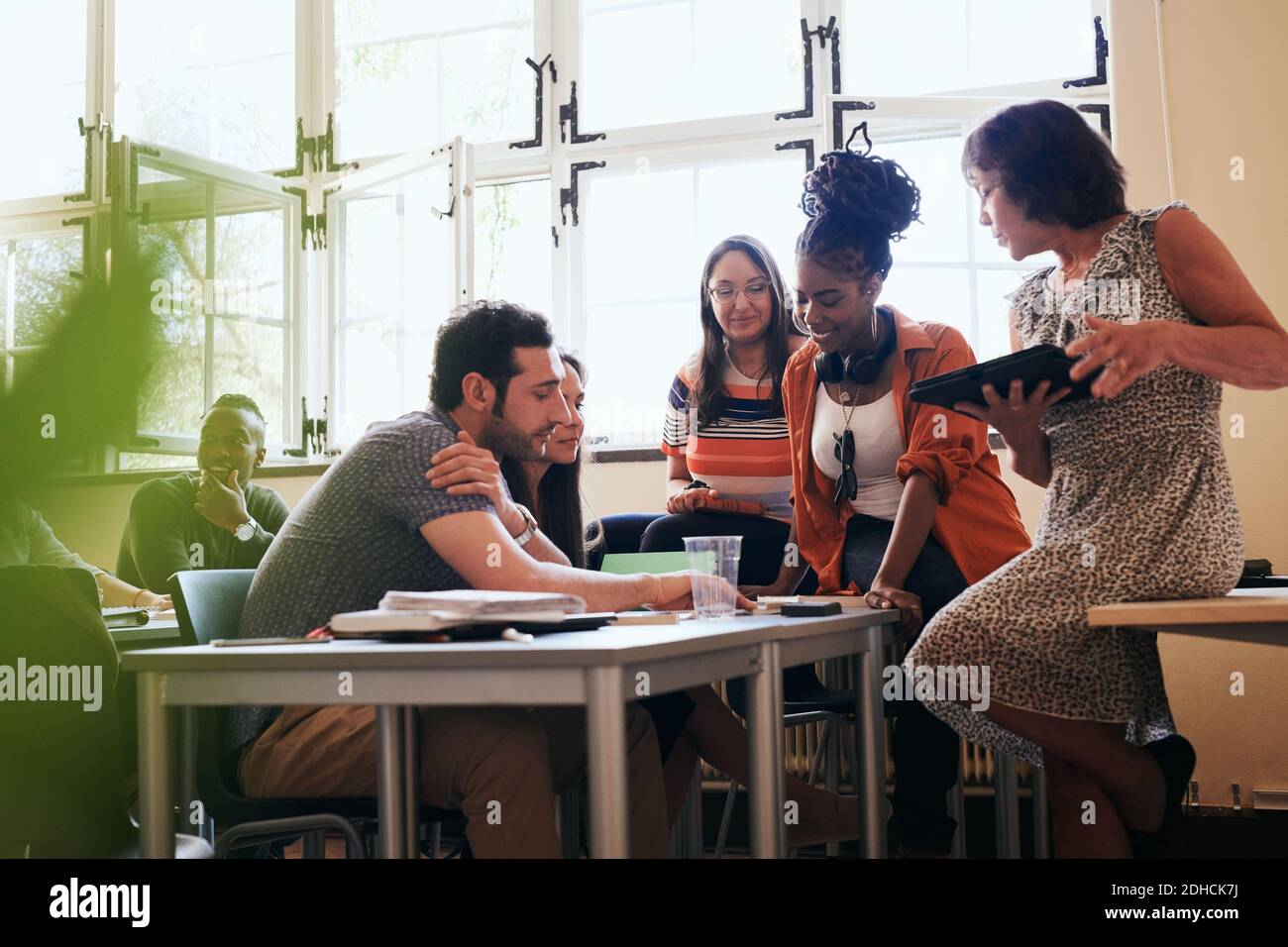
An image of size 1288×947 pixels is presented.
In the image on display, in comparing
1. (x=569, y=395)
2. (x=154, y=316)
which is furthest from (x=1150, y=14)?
(x=154, y=316)

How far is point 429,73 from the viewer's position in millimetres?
4582

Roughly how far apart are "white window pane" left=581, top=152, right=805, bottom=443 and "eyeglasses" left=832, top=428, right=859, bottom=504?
5.21 ft

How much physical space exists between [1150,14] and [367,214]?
105 inches

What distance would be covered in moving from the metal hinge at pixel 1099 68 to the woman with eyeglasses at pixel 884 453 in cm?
147

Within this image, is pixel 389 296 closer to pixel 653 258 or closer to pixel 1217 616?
pixel 653 258

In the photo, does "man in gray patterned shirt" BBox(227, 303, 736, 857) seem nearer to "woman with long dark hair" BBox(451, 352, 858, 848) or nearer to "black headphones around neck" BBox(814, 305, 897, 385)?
"woman with long dark hair" BBox(451, 352, 858, 848)

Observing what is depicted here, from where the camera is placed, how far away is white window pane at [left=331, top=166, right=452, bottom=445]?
432cm

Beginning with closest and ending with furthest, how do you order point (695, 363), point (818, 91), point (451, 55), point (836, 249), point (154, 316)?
point (154, 316) → point (836, 249) → point (695, 363) → point (818, 91) → point (451, 55)

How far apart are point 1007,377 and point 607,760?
0.95m

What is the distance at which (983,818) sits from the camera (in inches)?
143

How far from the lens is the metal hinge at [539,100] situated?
4.39 m

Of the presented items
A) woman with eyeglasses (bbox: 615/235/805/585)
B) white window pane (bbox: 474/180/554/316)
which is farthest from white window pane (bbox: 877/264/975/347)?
white window pane (bbox: 474/180/554/316)

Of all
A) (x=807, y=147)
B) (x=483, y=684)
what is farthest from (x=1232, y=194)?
(x=483, y=684)
